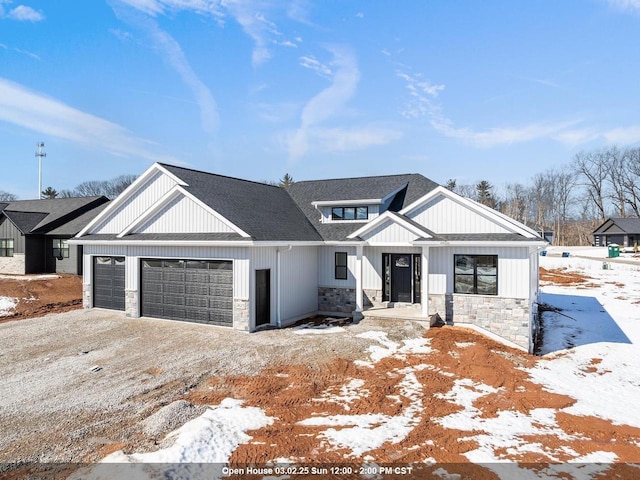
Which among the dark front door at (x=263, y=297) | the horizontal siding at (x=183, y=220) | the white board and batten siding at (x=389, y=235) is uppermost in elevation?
the horizontal siding at (x=183, y=220)

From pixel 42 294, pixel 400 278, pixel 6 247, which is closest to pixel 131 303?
pixel 42 294

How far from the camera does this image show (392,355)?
10.8 metres

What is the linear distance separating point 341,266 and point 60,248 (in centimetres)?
2217

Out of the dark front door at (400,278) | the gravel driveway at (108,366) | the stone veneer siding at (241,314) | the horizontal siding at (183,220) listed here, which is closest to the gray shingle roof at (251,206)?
the horizontal siding at (183,220)

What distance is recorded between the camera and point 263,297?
13.8 m

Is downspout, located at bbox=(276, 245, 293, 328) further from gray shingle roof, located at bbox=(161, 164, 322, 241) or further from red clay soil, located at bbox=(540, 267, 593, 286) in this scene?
red clay soil, located at bbox=(540, 267, 593, 286)

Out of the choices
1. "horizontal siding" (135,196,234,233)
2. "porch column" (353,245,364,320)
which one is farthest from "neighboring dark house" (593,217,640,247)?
"horizontal siding" (135,196,234,233)

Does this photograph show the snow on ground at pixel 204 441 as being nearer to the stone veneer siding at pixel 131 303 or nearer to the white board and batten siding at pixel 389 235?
the white board and batten siding at pixel 389 235

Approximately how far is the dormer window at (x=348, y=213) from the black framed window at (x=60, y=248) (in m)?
20.5

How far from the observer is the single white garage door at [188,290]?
1361 cm

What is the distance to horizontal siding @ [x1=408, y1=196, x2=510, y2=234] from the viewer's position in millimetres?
13617

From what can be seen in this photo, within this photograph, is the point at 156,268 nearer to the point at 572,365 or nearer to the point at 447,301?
the point at 447,301

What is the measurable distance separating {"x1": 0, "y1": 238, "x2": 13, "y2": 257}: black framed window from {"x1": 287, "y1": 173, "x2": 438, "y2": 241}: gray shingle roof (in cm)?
2112

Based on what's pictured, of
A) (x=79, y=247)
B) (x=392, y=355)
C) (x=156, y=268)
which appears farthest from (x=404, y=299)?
(x=79, y=247)
